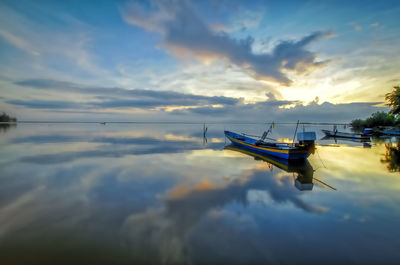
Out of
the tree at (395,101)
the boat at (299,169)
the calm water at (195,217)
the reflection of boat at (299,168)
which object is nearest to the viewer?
the calm water at (195,217)

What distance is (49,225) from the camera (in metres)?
6.93

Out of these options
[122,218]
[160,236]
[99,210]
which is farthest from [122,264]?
[99,210]

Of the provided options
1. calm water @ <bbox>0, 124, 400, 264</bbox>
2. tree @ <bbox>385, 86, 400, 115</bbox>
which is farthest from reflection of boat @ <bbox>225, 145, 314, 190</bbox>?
tree @ <bbox>385, 86, 400, 115</bbox>

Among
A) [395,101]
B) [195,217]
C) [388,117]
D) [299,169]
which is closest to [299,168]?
[299,169]

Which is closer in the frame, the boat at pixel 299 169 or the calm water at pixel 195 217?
the calm water at pixel 195 217

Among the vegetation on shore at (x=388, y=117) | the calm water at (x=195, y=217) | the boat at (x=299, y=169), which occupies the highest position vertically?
the vegetation on shore at (x=388, y=117)

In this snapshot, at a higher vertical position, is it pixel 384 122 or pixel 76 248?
pixel 384 122

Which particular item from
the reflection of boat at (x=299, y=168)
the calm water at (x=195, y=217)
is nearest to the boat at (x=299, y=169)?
the reflection of boat at (x=299, y=168)

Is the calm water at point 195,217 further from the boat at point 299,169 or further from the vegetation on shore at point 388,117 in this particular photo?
the vegetation on shore at point 388,117

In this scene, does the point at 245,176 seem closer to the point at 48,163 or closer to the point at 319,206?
the point at 319,206

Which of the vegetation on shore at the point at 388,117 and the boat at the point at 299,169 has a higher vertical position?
the vegetation on shore at the point at 388,117

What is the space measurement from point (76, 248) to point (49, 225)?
2.27 m

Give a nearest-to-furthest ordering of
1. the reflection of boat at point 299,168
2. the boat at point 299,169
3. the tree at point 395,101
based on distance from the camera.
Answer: the boat at point 299,169
the reflection of boat at point 299,168
the tree at point 395,101

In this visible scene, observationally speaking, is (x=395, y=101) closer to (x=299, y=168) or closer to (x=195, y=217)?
(x=299, y=168)
